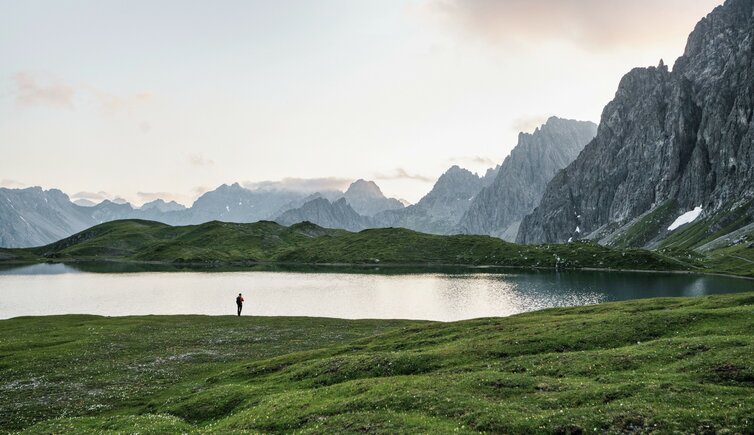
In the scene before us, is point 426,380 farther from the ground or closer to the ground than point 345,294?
farther from the ground

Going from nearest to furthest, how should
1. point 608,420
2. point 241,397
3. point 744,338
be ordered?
point 608,420 → point 744,338 → point 241,397

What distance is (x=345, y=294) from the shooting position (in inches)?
5428

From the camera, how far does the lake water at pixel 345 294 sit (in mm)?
108812

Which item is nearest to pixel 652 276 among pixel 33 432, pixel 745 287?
pixel 745 287

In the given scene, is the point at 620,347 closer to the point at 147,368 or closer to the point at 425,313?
the point at 147,368

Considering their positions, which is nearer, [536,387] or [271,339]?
[536,387]

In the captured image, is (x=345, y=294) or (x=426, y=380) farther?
(x=345, y=294)

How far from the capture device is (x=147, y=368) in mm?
50750

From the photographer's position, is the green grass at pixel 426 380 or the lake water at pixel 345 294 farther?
the lake water at pixel 345 294

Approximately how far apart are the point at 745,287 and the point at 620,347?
477 feet

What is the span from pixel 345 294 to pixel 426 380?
4158 inches

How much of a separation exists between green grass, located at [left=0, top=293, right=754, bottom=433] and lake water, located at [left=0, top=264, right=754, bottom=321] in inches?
1800

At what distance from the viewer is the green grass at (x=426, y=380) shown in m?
24.8

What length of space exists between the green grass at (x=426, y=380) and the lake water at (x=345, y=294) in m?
45.7
